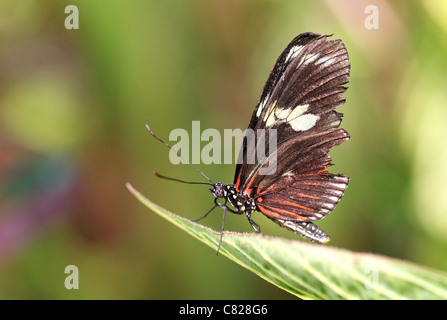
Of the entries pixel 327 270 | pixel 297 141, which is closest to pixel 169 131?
pixel 297 141

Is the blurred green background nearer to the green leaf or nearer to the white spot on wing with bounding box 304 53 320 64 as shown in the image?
the white spot on wing with bounding box 304 53 320 64

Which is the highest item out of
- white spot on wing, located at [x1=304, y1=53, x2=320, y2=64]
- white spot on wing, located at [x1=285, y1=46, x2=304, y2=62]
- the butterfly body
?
white spot on wing, located at [x1=285, y1=46, x2=304, y2=62]

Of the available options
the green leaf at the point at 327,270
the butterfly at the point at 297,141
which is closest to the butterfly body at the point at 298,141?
the butterfly at the point at 297,141

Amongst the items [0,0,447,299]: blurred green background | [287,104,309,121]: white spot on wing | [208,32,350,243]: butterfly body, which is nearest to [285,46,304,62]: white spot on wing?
[208,32,350,243]: butterfly body

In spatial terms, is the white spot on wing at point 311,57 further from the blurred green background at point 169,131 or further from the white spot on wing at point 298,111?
Result: the blurred green background at point 169,131

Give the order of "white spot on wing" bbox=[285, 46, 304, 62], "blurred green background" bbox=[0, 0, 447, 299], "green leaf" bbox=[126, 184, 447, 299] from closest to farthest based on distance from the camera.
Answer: "green leaf" bbox=[126, 184, 447, 299], "white spot on wing" bbox=[285, 46, 304, 62], "blurred green background" bbox=[0, 0, 447, 299]
